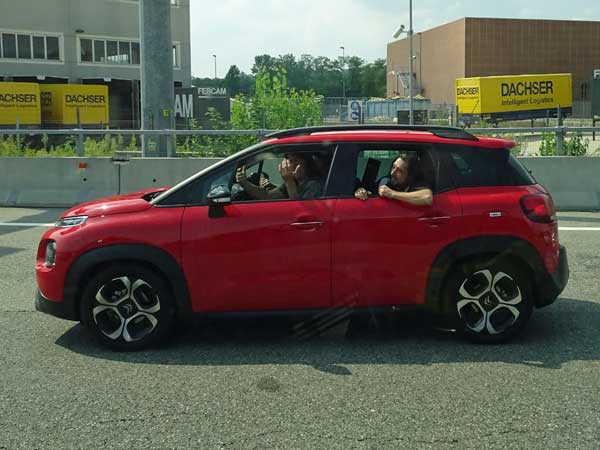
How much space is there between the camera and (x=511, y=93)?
200ft

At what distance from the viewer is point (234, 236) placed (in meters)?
5.56

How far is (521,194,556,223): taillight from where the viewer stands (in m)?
5.67

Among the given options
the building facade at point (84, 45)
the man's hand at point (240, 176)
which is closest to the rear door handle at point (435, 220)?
the man's hand at point (240, 176)

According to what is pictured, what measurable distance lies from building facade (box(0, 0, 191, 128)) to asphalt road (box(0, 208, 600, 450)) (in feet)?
149

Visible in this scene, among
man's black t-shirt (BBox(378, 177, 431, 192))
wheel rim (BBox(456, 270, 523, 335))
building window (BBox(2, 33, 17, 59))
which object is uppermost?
building window (BBox(2, 33, 17, 59))

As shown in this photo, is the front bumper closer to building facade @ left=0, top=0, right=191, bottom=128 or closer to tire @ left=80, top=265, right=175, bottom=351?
tire @ left=80, top=265, right=175, bottom=351

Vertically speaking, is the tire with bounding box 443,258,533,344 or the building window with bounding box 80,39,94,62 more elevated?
the building window with bounding box 80,39,94,62

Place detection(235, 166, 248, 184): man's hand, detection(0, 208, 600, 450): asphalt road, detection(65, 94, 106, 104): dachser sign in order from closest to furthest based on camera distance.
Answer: detection(0, 208, 600, 450): asphalt road < detection(235, 166, 248, 184): man's hand < detection(65, 94, 106, 104): dachser sign

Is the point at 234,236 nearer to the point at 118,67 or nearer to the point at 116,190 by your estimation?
the point at 116,190

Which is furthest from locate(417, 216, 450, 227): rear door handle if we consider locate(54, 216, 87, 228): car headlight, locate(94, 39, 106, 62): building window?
locate(94, 39, 106, 62): building window

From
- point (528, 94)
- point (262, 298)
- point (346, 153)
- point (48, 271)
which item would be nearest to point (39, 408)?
point (48, 271)

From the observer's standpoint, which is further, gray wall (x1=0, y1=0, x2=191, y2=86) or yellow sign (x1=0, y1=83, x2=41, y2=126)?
gray wall (x1=0, y1=0, x2=191, y2=86)

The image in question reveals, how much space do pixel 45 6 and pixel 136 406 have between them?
49729 mm

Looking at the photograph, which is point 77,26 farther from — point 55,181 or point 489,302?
point 489,302
